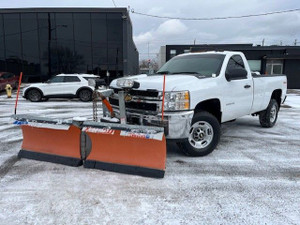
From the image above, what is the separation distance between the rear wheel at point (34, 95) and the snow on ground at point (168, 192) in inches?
392

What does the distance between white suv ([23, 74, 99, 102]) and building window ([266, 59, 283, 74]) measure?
18.4 metres

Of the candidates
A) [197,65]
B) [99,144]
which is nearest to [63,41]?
[197,65]

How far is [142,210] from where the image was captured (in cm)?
313

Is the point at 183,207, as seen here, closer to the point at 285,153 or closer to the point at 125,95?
the point at 125,95

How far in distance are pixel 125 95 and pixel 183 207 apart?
228 cm

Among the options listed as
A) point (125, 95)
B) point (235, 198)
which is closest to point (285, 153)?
point (235, 198)

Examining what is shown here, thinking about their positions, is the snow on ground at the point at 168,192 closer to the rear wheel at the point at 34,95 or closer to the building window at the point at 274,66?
the rear wheel at the point at 34,95

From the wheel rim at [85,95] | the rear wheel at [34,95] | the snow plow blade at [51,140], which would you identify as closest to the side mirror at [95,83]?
the snow plow blade at [51,140]

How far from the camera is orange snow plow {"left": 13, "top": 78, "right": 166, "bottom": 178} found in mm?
3988

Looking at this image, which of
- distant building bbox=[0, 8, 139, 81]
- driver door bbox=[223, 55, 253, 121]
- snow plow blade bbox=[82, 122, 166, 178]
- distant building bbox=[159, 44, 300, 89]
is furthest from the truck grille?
distant building bbox=[0, 8, 139, 81]

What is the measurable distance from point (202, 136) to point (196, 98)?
82 centimetres

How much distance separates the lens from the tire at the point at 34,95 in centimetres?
1452

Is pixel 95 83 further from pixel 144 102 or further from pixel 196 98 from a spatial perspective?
pixel 196 98

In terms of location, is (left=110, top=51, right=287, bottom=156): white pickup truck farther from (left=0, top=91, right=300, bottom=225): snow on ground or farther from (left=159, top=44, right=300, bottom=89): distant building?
(left=159, top=44, right=300, bottom=89): distant building
